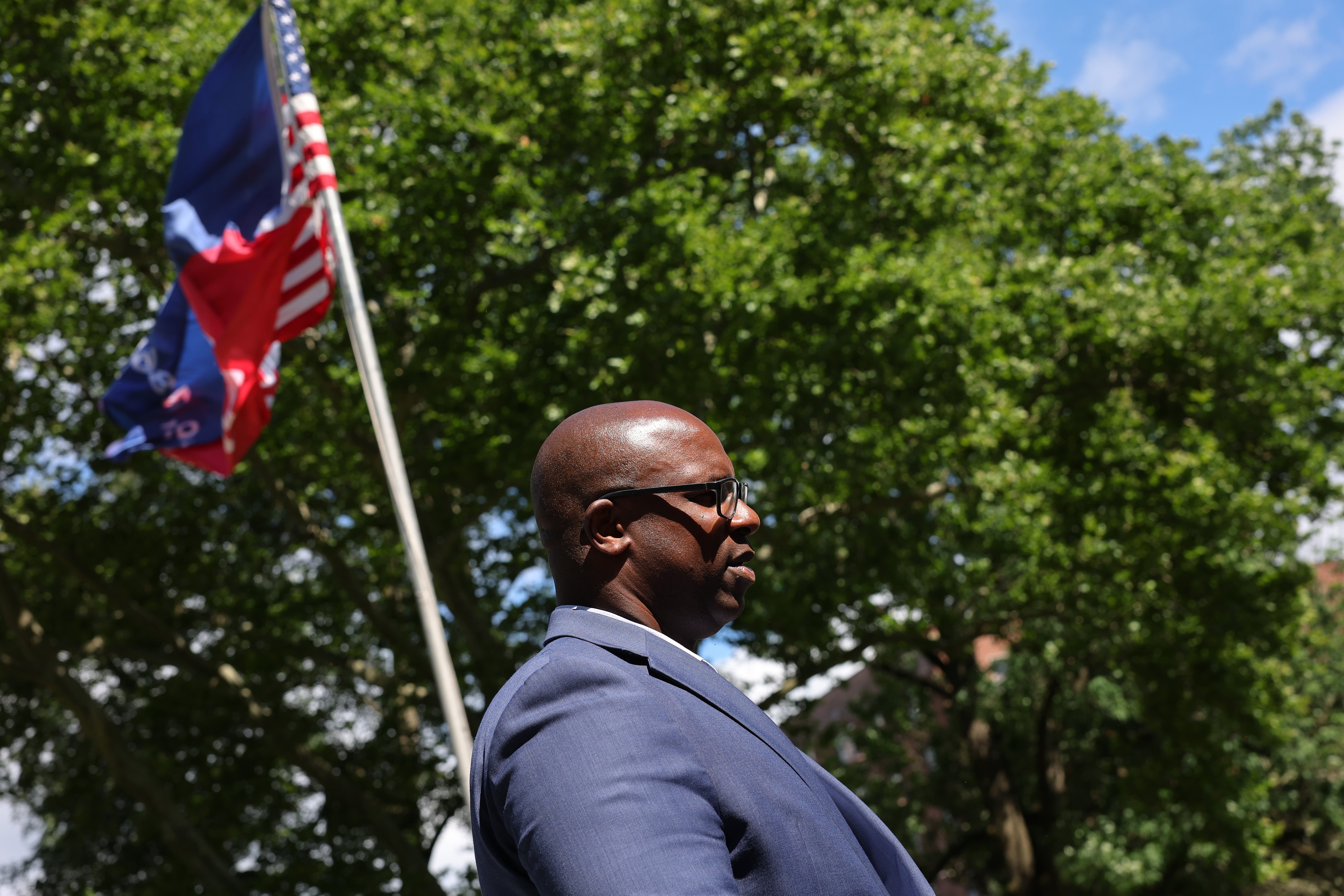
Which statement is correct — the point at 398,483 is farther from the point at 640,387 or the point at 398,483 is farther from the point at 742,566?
the point at 640,387

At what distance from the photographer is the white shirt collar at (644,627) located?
6.38 ft

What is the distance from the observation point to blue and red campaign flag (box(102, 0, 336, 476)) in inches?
321

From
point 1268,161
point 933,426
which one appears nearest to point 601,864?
point 933,426

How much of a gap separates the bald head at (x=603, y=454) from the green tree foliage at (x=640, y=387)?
930 centimetres

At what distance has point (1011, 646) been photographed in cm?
1672

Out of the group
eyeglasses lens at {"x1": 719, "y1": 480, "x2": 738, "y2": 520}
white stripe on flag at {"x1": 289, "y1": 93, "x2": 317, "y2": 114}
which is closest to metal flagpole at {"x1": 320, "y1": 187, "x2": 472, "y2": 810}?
white stripe on flag at {"x1": 289, "y1": 93, "x2": 317, "y2": 114}

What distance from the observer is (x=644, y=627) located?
77.0 inches

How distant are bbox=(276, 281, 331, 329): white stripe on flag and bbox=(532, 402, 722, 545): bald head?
645 cm

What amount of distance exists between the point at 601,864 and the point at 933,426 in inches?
437

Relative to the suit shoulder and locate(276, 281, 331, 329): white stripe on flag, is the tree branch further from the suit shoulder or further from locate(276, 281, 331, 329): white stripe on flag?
the suit shoulder

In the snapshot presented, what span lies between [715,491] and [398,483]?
15.6ft

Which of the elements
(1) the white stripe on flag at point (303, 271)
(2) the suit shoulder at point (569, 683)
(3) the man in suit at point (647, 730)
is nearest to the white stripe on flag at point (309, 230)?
(1) the white stripe on flag at point (303, 271)

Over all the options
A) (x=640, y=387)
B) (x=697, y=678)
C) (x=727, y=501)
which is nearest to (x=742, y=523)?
(x=727, y=501)

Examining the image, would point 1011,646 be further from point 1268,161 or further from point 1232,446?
point 1268,161
